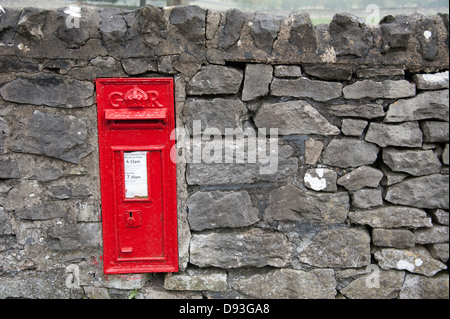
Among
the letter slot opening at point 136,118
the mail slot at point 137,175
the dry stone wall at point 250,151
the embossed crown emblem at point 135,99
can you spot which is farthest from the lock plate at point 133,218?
the embossed crown emblem at point 135,99

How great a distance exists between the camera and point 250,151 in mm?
2068

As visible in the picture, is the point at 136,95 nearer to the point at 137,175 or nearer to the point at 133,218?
the point at 137,175

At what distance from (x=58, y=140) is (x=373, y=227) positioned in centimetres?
207

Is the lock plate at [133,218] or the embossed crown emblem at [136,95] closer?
the embossed crown emblem at [136,95]

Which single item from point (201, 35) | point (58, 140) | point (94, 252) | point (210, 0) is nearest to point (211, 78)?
point (201, 35)

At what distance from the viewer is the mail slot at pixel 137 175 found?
1.99 m

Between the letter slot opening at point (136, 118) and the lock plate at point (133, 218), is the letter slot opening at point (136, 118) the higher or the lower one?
the higher one

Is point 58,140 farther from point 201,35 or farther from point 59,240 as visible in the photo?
point 201,35

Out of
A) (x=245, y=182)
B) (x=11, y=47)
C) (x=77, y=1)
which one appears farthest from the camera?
(x=77, y=1)

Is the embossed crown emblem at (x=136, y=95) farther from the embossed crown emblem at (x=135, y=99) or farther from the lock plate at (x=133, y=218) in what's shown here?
the lock plate at (x=133, y=218)

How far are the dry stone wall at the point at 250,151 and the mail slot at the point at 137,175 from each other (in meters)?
0.07

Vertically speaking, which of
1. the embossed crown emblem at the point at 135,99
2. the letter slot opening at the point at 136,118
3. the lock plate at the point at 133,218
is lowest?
the lock plate at the point at 133,218

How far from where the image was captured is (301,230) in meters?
2.16

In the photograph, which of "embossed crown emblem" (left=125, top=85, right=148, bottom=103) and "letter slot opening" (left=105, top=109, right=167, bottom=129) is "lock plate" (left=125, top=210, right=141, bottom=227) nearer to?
"letter slot opening" (left=105, top=109, right=167, bottom=129)
